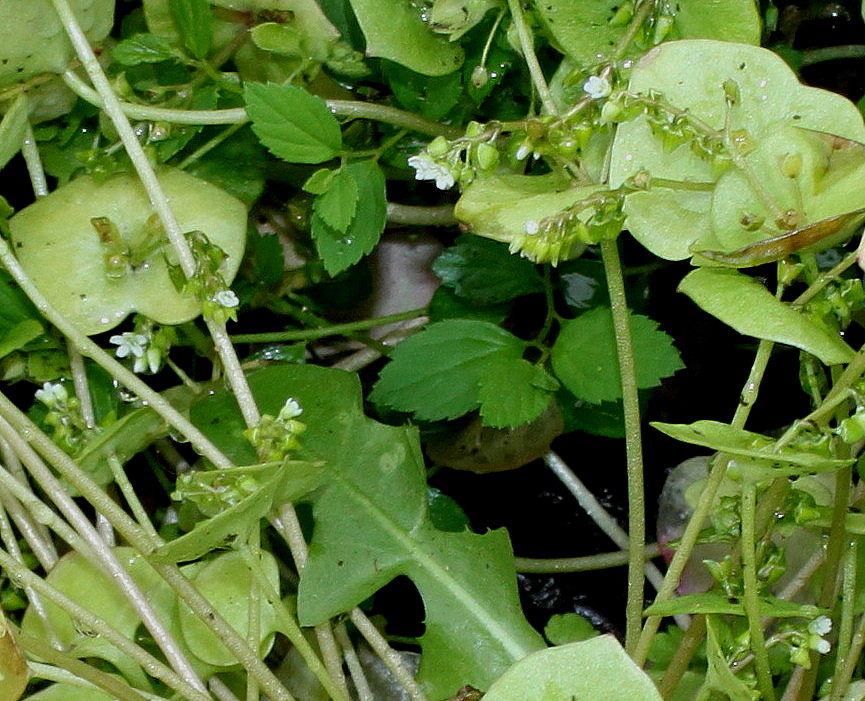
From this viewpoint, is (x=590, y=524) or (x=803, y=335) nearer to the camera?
(x=803, y=335)

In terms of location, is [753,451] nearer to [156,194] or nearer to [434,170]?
[434,170]

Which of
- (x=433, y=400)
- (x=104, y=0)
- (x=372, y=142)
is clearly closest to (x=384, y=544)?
(x=433, y=400)

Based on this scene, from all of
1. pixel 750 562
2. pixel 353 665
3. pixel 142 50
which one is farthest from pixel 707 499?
pixel 142 50

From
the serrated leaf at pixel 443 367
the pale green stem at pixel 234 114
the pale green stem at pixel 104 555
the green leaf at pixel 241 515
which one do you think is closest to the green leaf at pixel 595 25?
the pale green stem at pixel 234 114

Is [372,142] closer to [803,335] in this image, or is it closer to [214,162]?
[214,162]

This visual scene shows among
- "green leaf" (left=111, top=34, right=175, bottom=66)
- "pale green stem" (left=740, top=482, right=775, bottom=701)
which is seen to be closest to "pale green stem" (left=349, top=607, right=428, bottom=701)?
"pale green stem" (left=740, top=482, right=775, bottom=701)

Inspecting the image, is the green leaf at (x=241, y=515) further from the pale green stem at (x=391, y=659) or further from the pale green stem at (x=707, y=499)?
the pale green stem at (x=707, y=499)
